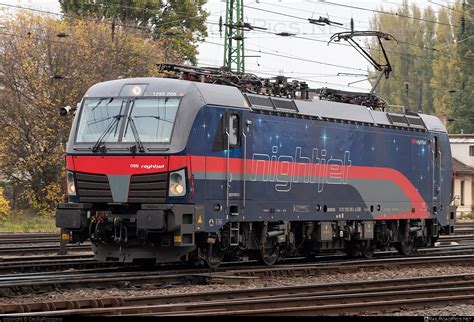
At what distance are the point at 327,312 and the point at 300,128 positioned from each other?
27.7ft

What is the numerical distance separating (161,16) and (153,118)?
44.8 metres

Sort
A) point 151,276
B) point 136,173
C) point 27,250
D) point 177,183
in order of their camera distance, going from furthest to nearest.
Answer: point 27,250, point 136,173, point 177,183, point 151,276

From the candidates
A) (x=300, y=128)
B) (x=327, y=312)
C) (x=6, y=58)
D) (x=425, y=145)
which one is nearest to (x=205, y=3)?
(x=6, y=58)

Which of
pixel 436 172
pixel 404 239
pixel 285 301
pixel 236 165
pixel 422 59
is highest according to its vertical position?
pixel 422 59

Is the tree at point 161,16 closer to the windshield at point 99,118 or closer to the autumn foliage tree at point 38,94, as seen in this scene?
the autumn foliage tree at point 38,94

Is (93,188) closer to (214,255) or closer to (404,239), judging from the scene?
(214,255)

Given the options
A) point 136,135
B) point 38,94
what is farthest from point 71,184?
point 38,94

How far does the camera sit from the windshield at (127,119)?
58.0 feet

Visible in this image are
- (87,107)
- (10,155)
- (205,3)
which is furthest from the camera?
(205,3)

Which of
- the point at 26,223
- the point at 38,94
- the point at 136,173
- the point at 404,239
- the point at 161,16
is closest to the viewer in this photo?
the point at 136,173

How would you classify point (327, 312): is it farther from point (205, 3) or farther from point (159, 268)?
point (205, 3)

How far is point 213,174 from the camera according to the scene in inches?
717

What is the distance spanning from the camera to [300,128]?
21000mm

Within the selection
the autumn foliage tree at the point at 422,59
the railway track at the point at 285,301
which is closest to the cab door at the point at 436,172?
the railway track at the point at 285,301
